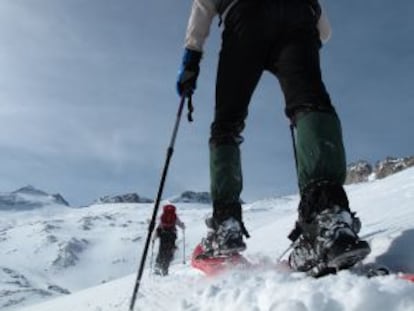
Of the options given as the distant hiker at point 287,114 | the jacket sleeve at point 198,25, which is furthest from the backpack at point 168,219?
the jacket sleeve at point 198,25

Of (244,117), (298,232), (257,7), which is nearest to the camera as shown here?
(298,232)

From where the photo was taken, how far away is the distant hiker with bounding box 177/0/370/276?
3.14m

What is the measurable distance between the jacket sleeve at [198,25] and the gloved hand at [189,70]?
45 mm

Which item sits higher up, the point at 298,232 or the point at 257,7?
the point at 257,7

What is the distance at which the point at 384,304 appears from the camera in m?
2.05

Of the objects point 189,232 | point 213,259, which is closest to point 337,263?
point 213,259

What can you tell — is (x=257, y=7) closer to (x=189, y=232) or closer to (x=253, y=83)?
(x=253, y=83)

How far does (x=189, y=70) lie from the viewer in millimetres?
4441

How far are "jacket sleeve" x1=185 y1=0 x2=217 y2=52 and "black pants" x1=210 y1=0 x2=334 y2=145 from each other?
25 cm

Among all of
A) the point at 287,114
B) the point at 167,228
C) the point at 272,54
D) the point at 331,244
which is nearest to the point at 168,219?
the point at 167,228

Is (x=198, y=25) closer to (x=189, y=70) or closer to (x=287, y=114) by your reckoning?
(x=189, y=70)

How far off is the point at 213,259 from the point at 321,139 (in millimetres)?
1488

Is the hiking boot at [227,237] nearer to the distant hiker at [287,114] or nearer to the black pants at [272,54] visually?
→ the distant hiker at [287,114]

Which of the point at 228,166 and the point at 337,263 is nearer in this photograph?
the point at 337,263
